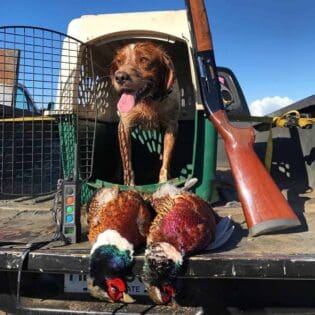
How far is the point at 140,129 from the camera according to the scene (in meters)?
4.48

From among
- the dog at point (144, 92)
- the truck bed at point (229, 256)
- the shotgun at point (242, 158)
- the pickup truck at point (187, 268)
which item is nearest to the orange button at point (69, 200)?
the pickup truck at point (187, 268)

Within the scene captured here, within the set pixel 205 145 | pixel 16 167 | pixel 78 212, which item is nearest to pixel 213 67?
pixel 205 145

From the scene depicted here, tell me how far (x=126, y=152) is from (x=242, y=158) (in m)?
1.43

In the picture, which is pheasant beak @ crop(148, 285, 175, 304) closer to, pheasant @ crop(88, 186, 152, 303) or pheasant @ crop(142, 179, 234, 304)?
pheasant @ crop(142, 179, 234, 304)

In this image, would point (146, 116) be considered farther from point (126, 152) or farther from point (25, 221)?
point (25, 221)

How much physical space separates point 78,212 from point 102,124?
222cm

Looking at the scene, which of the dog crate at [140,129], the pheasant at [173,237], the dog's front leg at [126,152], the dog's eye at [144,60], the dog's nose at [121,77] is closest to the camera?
the pheasant at [173,237]

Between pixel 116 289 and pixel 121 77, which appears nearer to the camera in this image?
pixel 116 289

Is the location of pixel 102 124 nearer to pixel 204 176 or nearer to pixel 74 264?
pixel 204 176

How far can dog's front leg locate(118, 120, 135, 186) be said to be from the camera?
400cm

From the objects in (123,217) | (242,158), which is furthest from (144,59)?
(123,217)

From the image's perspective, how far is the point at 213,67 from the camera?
3.29m

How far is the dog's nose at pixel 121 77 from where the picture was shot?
3748 mm

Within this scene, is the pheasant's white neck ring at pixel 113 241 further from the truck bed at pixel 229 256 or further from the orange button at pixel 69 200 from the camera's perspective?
the orange button at pixel 69 200
